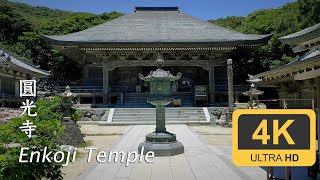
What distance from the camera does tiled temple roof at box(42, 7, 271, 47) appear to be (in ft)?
80.1

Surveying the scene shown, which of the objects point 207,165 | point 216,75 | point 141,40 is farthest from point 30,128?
point 216,75

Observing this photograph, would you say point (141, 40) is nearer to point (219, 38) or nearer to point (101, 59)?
point (101, 59)

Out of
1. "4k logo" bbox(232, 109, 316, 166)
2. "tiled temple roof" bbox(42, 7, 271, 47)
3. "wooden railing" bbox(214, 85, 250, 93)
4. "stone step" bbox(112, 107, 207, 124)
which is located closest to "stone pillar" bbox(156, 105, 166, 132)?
"4k logo" bbox(232, 109, 316, 166)

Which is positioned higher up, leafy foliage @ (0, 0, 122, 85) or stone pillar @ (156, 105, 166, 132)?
leafy foliage @ (0, 0, 122, 85)

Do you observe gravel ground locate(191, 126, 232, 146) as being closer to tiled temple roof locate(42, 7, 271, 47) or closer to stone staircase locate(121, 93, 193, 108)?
stone staircase locate(121, 93, 193, 108)

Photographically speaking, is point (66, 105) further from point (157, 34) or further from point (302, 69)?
point (157, 34)

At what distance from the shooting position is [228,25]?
179 feet

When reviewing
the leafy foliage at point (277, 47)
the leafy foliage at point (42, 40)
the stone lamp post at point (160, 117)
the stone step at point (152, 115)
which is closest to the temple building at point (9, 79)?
the stone step at point (152, 115)

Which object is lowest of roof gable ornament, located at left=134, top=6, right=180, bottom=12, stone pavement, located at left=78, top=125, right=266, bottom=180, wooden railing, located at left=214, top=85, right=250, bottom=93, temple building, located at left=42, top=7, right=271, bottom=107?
stone pavement, located at left=78, top=125, right=266, bottom=180

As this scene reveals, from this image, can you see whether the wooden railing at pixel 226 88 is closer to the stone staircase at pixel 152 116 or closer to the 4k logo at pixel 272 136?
the stone staircase at pixel 152 116

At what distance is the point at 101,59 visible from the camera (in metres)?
26.9

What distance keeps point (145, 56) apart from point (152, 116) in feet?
20.7

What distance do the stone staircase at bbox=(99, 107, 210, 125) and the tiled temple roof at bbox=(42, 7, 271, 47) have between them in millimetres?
5150

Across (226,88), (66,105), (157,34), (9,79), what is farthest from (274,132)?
(9,79)
